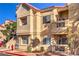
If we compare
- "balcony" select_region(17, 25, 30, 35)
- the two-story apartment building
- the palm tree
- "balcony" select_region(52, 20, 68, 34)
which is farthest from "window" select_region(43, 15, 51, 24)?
the palm tree

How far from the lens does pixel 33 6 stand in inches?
104

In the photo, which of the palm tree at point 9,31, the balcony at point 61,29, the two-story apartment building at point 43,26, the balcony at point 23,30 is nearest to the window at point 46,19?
the two-story apartment building at point 43,26

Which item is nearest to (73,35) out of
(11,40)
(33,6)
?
(33,6)

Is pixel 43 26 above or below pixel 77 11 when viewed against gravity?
below

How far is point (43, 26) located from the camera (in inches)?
106

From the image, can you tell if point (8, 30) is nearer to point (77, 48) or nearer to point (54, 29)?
point (54, 29)

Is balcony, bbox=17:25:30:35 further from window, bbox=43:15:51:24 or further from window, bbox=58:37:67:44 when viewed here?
window, bbox=58:37:67:44

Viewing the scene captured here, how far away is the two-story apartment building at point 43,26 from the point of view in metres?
2.64

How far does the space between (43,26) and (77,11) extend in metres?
0.46

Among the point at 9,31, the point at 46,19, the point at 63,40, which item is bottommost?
the point at 63,40

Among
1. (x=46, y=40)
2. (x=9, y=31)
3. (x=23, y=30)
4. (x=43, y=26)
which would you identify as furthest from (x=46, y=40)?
(x=9, y=31)

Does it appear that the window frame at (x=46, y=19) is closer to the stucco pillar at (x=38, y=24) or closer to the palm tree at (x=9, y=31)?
the stucco pillar at (x=38, y=24)

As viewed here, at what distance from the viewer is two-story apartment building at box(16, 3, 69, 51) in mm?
2643

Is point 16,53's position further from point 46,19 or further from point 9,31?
point 46,19
